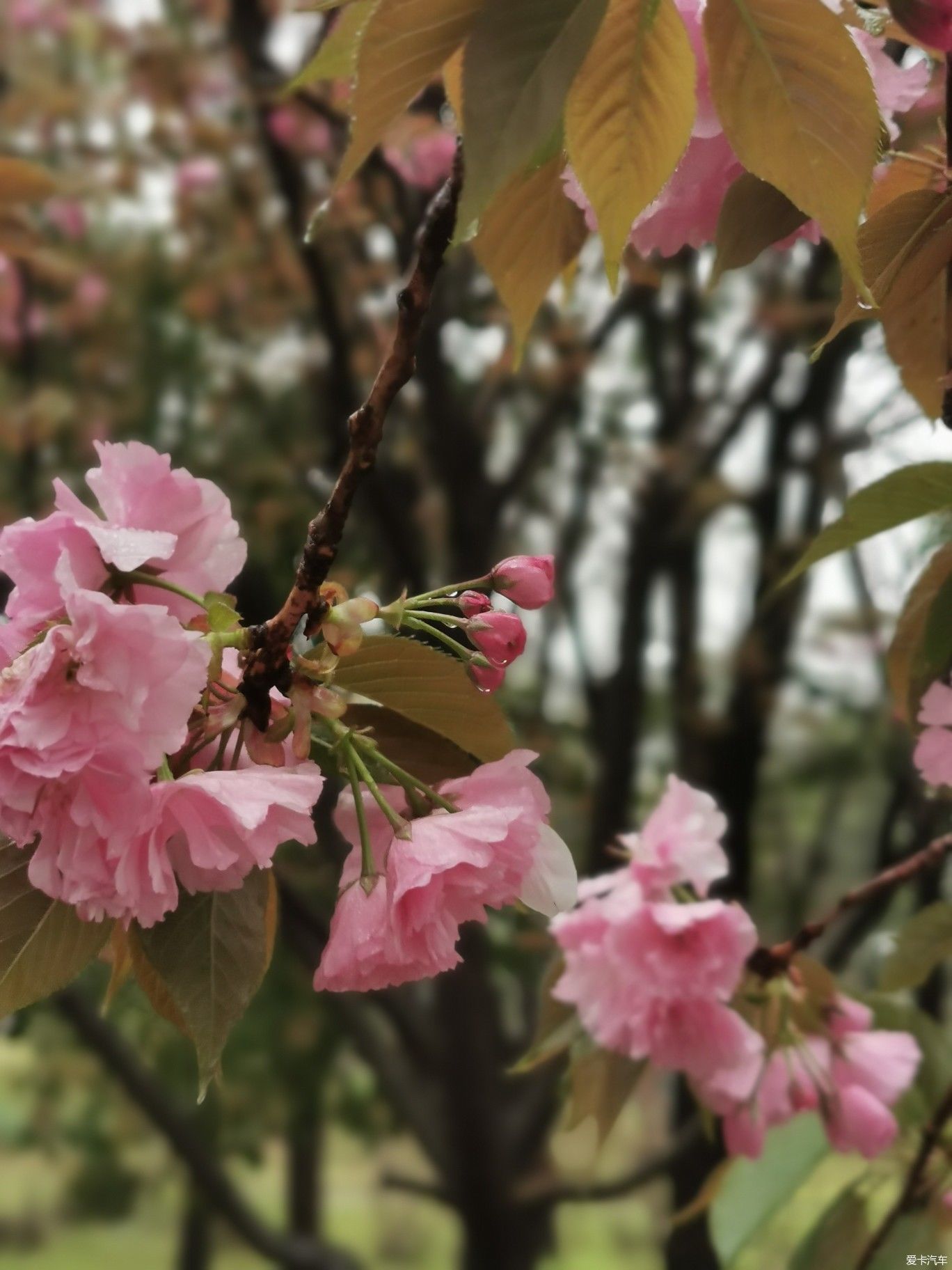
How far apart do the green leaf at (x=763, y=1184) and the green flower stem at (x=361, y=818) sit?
1.39ft

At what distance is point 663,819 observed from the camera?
1.76 ft

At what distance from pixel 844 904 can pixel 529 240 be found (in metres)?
0.29

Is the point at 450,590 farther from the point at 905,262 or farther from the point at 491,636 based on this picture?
the point at 905,262

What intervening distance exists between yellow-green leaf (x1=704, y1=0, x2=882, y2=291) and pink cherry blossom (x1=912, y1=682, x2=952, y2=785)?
0.18m

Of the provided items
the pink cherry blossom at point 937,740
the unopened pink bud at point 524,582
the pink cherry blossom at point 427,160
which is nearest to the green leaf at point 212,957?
the unopened pink bud at point 524,582

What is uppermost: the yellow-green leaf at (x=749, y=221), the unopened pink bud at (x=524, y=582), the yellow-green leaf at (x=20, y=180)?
the yellow-green leaf at (x=749, y=221)

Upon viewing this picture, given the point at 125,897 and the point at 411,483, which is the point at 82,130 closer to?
the point at 411,483

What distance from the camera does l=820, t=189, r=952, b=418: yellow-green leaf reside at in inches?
12.1

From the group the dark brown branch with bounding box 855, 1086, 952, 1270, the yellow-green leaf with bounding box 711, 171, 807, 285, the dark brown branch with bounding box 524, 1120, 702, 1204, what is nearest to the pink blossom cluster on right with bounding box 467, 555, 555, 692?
the yellow-green leaf with bounding box 711, 171, 807, 285

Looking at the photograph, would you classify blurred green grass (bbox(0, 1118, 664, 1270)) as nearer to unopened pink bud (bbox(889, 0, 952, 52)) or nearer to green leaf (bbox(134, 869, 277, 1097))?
green leaf (bbox(134, 869, 277, 1097))

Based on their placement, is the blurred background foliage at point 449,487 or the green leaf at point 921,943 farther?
the blurred background foliage at point 449,487

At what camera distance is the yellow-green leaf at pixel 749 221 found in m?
0.30

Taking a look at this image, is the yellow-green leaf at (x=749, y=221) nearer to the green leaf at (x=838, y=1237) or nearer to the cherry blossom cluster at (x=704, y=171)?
the cherry blossom cluster at (x=704, y=171)

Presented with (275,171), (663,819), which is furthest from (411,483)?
(663,819)
